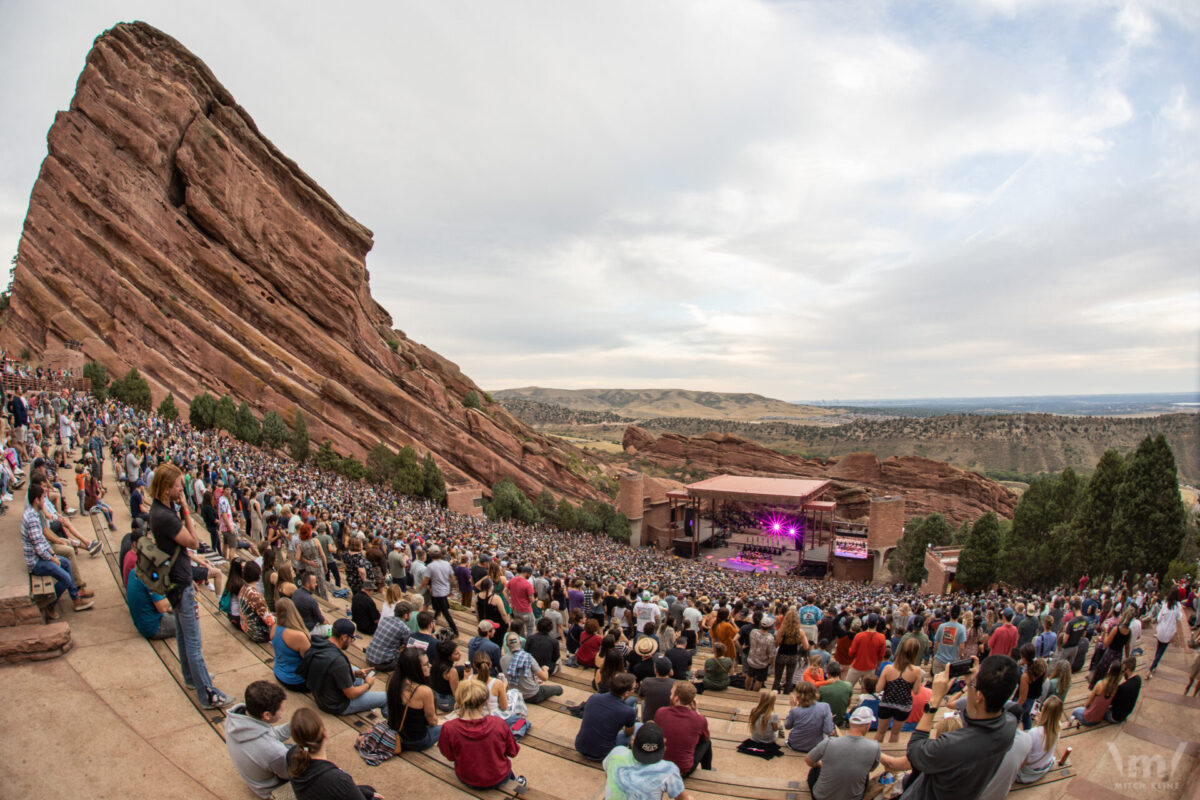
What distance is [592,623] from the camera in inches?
353

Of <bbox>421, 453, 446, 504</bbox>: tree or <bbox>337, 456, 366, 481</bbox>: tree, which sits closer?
<bbox>421, 453, 446, 504</bbox>: tree

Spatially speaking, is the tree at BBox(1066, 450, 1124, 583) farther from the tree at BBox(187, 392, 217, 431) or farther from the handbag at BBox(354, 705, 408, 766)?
the tree at BBox(187, 392, 217, 431)

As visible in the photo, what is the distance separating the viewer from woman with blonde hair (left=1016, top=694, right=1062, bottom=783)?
5.32 m

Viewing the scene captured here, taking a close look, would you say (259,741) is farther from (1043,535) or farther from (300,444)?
(300,444)

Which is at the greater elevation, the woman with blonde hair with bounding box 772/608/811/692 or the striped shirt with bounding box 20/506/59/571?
the striped shirt with bounding box 20/506/59/571

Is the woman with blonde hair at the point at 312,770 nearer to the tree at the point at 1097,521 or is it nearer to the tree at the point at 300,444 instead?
the tree at the point at 1097,521

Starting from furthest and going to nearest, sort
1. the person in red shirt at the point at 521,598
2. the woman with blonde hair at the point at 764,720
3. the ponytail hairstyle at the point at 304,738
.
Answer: the person in red shirt at the point at 521,598
the woman with blonde hair at the point at 764,720
the ponytail hairstyle at the point at 304,738

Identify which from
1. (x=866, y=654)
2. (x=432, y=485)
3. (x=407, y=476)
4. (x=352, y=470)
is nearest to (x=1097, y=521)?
(x=866, y=654)

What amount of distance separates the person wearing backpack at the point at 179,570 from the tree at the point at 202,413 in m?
41.5

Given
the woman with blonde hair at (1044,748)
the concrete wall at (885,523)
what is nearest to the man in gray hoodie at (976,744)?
the woman with blonde hair at (1044,748)

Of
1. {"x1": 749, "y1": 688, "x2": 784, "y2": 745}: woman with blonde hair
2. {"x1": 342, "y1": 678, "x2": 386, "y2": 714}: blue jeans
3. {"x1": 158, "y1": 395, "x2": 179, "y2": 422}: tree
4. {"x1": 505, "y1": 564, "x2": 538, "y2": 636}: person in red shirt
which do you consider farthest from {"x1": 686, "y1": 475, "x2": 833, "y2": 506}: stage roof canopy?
{"x1": 342, "y1": 678, "x2": 386, "y2": 714}: blue jeans

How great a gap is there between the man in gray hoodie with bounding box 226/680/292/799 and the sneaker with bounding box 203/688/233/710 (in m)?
1.29

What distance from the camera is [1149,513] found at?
24.9 meters

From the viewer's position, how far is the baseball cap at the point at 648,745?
4.43 metres
